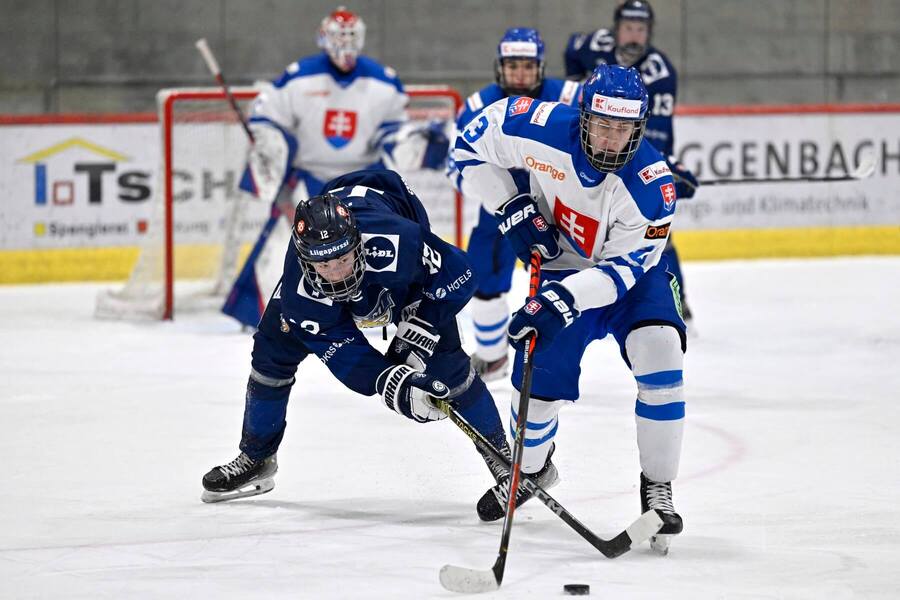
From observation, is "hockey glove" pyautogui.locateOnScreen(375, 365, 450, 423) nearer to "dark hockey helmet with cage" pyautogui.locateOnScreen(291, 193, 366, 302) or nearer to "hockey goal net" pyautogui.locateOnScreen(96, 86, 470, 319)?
"dark hockey helmet with cage" pyautogui.locateOnScreen(291, 193, 366, 302)

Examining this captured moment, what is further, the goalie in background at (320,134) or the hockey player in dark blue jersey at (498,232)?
the goalie in background at (320,134)

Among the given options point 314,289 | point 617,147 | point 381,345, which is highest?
point 617,147

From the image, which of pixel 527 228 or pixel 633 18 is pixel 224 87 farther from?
pixel 527 228

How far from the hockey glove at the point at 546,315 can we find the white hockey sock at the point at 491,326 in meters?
2.12

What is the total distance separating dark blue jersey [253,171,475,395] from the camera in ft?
10.5

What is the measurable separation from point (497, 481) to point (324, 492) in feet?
1.59

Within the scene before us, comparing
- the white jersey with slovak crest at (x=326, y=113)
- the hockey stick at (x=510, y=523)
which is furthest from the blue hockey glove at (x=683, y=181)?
the hockey stick at (x=510, y=523)

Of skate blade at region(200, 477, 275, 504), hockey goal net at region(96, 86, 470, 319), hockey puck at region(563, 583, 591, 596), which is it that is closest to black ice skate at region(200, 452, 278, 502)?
skate blade at region(200, 477, 275, 504)

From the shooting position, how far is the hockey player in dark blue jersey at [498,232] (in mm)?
5180

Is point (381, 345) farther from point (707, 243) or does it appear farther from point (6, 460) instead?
point (707, 243)

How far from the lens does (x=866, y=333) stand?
6281 mm

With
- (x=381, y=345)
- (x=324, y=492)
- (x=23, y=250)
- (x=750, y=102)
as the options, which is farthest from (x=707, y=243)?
(x=324, y=492)

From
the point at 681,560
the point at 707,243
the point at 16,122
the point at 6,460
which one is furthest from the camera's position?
the point at 707,243

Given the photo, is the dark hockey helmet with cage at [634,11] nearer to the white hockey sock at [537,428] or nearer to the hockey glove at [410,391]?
the white hockey sock at [537,428]
